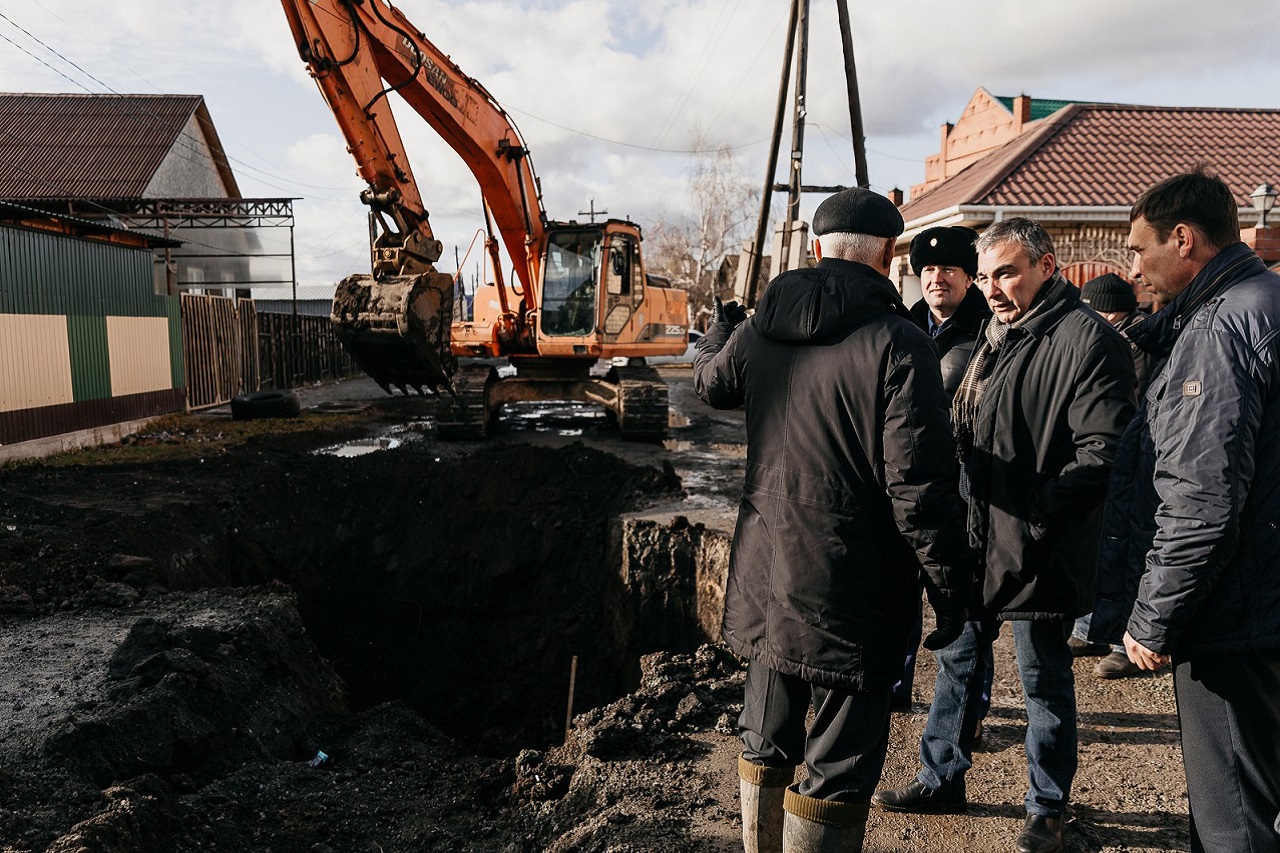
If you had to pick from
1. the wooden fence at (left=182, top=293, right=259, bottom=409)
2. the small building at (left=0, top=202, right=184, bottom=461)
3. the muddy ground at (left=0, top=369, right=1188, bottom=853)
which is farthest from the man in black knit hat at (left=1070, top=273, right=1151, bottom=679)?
the wooden fence at (left=182, top=293, right=259, bottom=409)

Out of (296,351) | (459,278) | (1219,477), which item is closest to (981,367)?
(1219,477)

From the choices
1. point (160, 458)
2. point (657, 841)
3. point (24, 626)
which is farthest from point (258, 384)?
point (657, 841)

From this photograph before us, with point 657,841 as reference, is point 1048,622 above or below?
above

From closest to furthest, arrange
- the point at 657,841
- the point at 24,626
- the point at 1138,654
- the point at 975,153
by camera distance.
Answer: the point at 1138,654, the point at 657,841, the point at 24,626, the point at 975,153

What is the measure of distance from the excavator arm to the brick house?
273 inches

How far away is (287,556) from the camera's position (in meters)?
8.16

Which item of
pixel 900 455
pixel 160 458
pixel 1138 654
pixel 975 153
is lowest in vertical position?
pixel 160 458

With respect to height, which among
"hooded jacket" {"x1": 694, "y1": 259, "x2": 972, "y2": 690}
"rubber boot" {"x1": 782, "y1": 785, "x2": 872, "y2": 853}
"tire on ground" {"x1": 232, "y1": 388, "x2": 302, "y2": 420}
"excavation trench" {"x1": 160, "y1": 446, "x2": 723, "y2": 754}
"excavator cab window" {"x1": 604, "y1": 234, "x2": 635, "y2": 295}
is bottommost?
"excavation trench" {"x1": 160, "y1": 446, "x2": 723, "y2": 754}

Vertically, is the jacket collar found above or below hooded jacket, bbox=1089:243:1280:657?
above

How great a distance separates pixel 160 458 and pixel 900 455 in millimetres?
9788

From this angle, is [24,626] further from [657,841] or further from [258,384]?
[258,384]

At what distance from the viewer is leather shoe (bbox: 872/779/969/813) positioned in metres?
3.21

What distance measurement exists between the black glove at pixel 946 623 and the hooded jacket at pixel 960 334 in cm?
135

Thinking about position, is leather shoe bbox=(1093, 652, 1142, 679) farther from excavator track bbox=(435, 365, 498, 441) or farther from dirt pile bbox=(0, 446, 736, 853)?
excavator track bbox=(435, 365, 498, 441)
